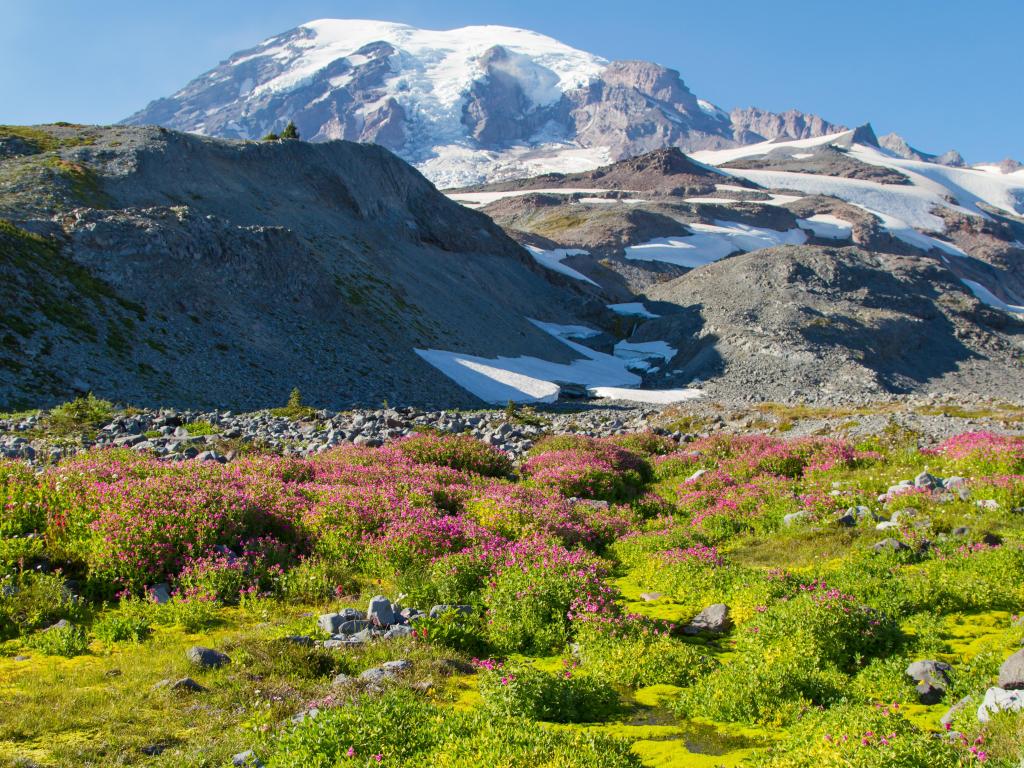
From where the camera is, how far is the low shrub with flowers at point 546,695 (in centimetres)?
608

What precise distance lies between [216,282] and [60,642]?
119ft

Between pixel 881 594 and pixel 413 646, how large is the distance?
5705 millimetres

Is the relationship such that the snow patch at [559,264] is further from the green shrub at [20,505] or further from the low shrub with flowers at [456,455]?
the green shrub at [20,505]

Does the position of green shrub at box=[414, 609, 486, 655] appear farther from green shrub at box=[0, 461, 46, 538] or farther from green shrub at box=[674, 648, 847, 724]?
green shrub at box=[0, 461, 46, 538]

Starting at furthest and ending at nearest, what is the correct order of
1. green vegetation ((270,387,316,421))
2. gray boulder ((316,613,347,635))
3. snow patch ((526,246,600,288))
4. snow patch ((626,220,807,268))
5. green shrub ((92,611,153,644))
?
Answer: snow patch ((626,220,807,268)) < snow patch ((526,246,600,288)) < green vegetation ((270,387,316,421)) < gray boulder ((316,613,347,635)) < green shrub ((92,611,153,644))

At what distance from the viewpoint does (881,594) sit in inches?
345

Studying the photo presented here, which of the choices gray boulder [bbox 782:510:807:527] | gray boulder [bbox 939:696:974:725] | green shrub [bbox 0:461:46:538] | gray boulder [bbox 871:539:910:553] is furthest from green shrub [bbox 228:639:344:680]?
gray boulder [bbox 782:510:807:527]

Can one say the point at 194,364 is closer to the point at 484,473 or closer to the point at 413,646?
the point at 484,473

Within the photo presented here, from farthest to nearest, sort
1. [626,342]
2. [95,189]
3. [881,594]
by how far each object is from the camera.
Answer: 1. [626,342]
2. [95,189]
3. [881,594]

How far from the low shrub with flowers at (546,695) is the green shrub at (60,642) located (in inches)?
164

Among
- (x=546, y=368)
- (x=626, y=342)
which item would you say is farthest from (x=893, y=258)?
(x=546, y=368)

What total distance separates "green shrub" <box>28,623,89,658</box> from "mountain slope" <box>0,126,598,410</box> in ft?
68.8

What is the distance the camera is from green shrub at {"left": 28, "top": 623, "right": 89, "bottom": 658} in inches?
284

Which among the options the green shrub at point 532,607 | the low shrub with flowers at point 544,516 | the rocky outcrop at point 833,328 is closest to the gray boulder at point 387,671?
the green shrub at point 532,607
